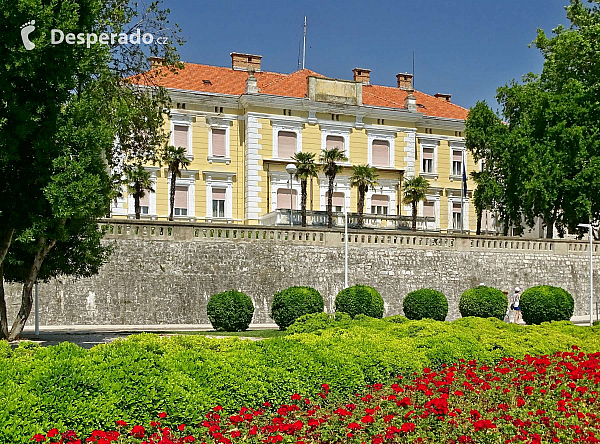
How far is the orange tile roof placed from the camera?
41.0 metres

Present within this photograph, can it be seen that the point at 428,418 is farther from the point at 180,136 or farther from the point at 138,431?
the point at 180,136

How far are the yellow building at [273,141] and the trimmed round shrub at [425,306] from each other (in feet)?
35.8

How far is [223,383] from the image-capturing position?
9172 millimetres

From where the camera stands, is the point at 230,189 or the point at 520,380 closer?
the point at 520,380

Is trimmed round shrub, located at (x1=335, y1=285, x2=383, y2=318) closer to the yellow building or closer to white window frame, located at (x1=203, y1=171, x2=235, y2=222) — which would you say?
the yellow building

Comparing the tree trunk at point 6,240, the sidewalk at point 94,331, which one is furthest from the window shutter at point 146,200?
the tree trunk at point 6,240

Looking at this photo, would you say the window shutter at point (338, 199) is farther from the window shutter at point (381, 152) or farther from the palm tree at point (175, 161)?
the palm tree at point (175, 161)

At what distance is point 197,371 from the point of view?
9.30 meters

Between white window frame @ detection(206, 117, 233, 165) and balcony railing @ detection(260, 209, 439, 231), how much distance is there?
4.29 meters

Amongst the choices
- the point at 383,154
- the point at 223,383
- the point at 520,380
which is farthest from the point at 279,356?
the point at 383,154

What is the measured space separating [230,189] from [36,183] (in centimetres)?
2464

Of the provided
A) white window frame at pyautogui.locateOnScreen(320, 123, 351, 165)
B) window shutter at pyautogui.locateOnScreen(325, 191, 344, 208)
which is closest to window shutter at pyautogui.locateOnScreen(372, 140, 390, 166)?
white window frame at pyautogui.locateOnScreen(320, 123, 351, 165)

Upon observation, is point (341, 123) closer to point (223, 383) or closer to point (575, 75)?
point (575, 75)

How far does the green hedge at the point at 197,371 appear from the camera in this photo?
7.71 metres
